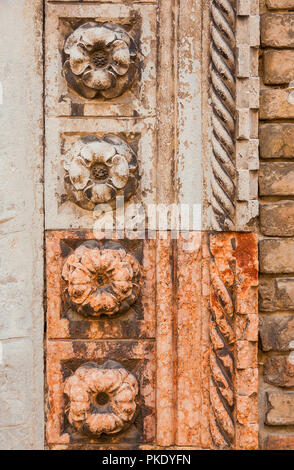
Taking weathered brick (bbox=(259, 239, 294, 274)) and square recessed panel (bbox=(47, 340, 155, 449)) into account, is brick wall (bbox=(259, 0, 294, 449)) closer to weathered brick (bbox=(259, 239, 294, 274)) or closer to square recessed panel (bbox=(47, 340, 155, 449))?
weathered brick (bbox=(259, 239, 294, 274))

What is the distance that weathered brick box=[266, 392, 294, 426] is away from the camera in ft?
4.61

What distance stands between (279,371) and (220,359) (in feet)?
0.70

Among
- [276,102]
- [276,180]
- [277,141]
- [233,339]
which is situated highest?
[276,102]

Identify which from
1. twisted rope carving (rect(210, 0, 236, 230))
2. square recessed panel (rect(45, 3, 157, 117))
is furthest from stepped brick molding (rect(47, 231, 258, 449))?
square recessed panel (rect(45, 3, 157, 117))

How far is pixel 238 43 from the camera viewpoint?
1345mm

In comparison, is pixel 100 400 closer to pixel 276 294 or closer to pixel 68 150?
pixel 276 294

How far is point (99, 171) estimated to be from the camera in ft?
4.48

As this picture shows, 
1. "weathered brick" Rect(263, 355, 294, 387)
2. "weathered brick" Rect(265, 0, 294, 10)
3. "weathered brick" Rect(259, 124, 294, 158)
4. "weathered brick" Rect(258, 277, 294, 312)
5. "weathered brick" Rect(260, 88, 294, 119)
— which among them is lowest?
"weathered brick" Rect(263, 355, 294, 387)

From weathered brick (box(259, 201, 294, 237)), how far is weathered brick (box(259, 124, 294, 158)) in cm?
17

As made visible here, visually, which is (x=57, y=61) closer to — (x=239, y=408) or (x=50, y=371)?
(x=50, y=371)

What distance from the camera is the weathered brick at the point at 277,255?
4.60 ft

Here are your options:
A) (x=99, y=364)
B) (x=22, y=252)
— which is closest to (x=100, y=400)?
(x=99, y=364)

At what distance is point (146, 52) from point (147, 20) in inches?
4.0
